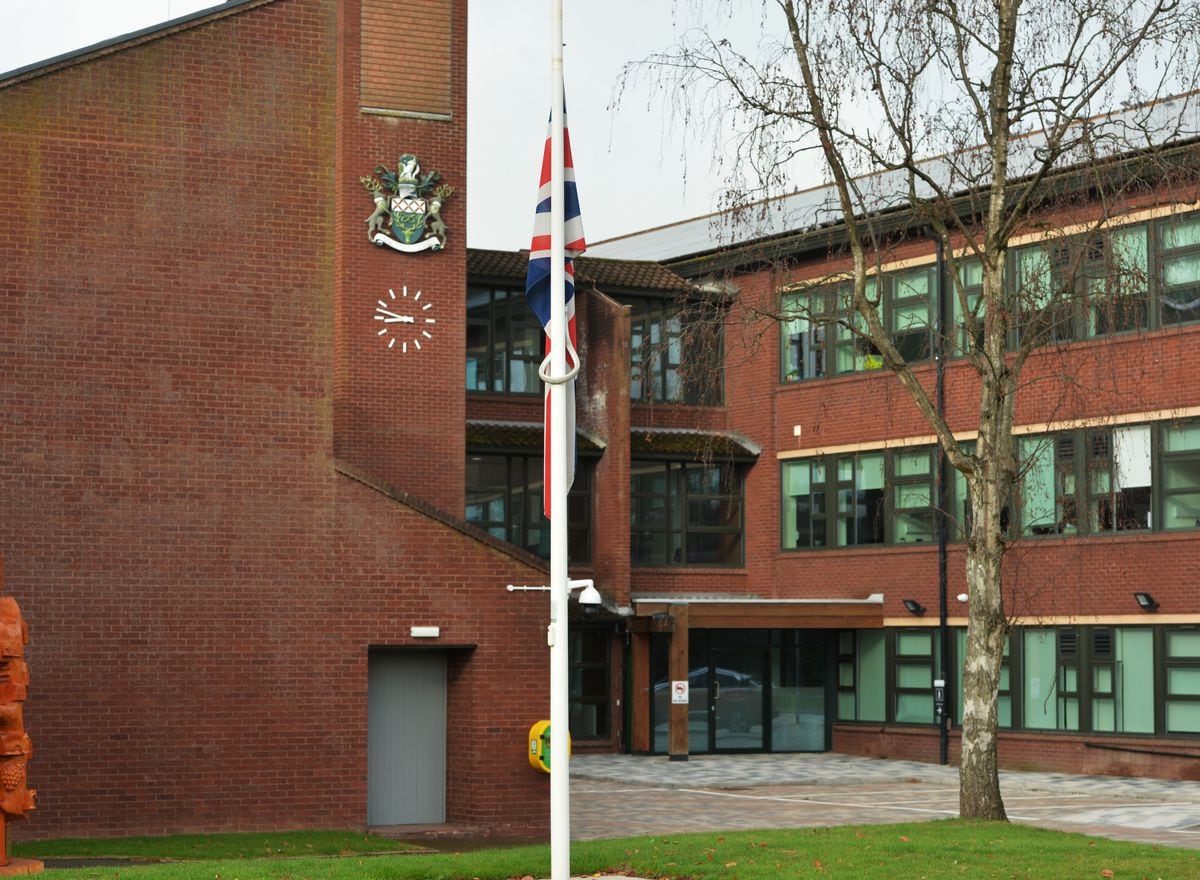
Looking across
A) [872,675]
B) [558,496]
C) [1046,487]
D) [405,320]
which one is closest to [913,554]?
[872,675]

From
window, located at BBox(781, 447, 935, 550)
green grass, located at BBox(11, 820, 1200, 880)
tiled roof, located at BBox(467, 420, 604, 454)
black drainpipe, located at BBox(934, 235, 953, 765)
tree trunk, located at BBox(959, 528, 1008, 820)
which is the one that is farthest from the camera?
tiled roof, located at BBox(467, 420, 604, 454)

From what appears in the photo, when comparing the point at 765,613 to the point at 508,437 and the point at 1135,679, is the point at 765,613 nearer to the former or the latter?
the point at 508,437

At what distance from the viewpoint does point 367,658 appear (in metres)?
20.5

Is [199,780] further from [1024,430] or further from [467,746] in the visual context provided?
[1024,430]

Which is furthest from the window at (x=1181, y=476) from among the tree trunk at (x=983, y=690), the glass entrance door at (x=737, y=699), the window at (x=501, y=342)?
the window at (x=501, y=342)

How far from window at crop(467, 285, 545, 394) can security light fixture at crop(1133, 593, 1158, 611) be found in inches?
491

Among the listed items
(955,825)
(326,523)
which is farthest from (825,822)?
(326,523)

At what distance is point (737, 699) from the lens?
35438 mm

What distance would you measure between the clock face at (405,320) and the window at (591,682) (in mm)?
13731

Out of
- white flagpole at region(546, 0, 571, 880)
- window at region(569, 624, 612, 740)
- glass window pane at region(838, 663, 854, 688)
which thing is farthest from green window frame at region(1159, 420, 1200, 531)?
white flagpole at region(546, 0, 571, 880)

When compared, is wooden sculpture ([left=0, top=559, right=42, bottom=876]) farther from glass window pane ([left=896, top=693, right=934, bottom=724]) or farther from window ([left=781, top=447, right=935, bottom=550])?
glass window pane ([left=896, top=693, right=934, bottom=724])

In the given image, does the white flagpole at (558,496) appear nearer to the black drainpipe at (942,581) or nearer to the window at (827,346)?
the black drainpipe at (942,581)

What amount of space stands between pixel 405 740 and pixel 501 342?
1530 cm

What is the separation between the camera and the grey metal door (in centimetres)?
2108
